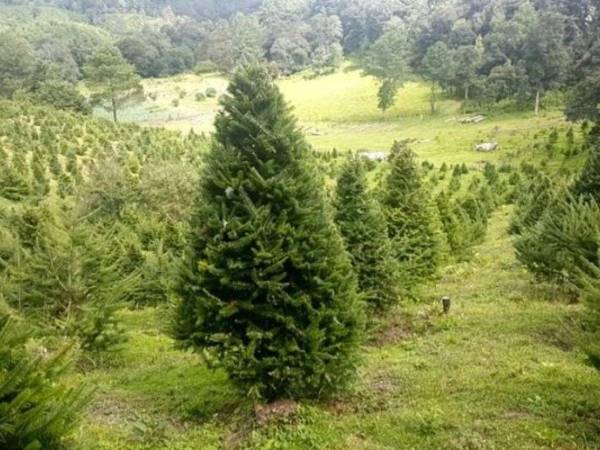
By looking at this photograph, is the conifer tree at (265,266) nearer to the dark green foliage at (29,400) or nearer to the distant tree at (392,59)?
the dark green foliage at (29,400)

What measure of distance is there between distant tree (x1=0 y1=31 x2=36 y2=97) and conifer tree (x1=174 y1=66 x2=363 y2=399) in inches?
2768

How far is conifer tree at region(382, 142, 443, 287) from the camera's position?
20719 mm

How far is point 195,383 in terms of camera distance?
1404cm

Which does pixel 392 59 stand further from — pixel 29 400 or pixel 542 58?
pixel 29 400

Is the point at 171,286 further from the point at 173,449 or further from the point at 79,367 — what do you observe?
the point at 79,367

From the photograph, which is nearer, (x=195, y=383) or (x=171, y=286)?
(x=171, y=286)

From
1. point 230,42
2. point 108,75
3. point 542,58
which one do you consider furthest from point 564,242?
point 230,42

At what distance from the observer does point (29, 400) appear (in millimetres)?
5547

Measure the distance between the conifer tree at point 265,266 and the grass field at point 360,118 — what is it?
43.7 m

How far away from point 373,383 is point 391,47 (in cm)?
8240

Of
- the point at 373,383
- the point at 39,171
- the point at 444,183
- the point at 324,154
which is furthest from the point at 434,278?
the point at 324,154

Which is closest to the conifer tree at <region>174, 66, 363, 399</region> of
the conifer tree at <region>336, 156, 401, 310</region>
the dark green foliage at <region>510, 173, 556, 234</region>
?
the conifer tree at <region>336, 156, 401, 310</region>

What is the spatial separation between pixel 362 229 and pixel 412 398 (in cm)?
617

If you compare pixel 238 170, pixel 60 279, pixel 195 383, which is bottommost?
pixel 195 383
